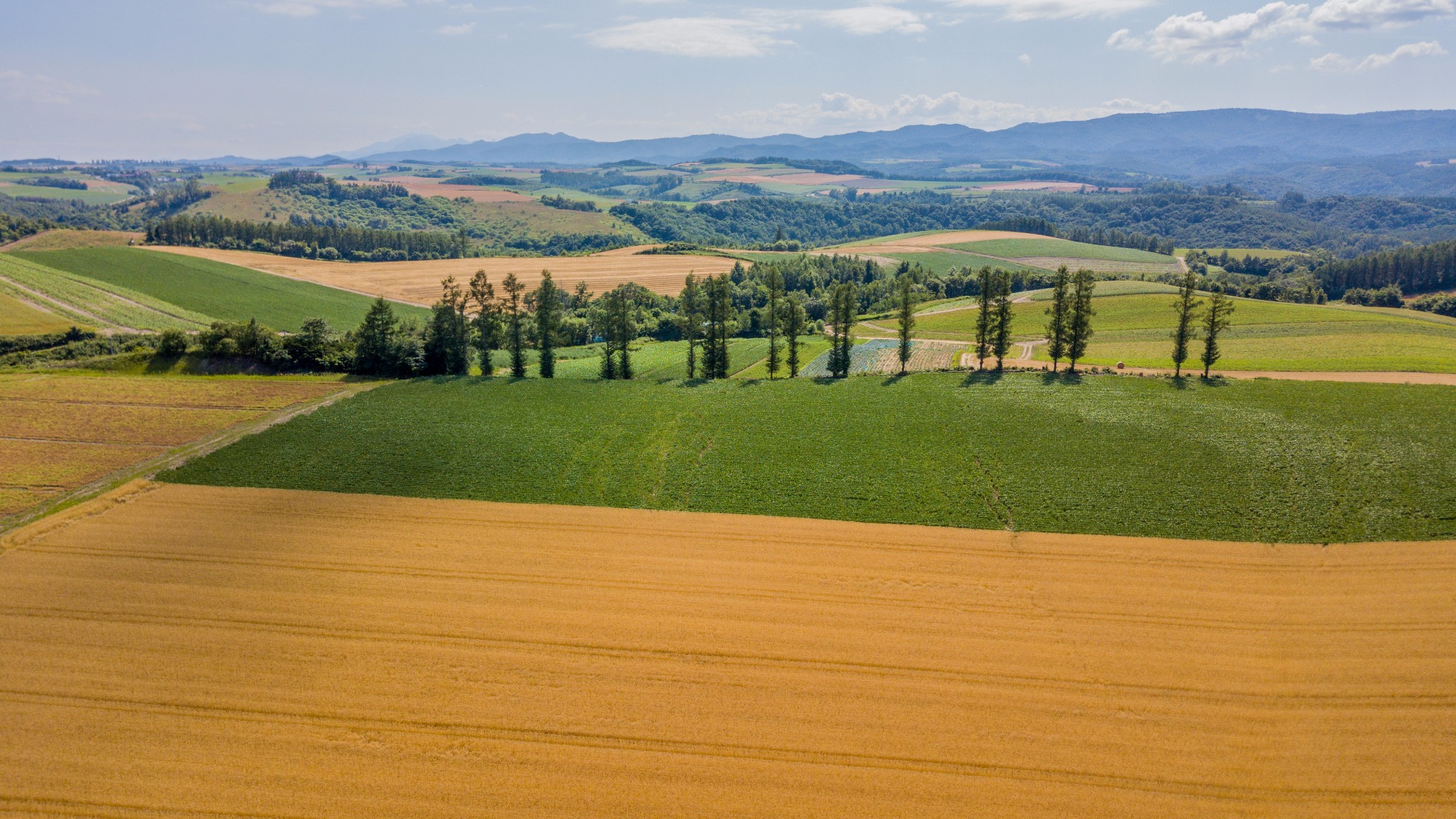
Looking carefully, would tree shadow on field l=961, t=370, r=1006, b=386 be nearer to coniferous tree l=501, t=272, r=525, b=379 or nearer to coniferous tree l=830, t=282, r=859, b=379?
coniferous tree l=830, t=282, r=859, b=379

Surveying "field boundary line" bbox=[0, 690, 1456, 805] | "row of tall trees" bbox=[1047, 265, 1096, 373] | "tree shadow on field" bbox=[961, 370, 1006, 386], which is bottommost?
"field boundary line" bbox=[0, 690, 1456, 805]

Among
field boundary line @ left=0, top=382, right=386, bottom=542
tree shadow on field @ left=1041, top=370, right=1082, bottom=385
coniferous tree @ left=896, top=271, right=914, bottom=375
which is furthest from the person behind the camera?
coniferous tree @ left=896, top=271, right=914, bottom=375

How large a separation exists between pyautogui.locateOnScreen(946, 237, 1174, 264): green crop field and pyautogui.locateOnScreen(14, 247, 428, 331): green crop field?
14083cm

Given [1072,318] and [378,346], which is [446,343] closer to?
[378,346]

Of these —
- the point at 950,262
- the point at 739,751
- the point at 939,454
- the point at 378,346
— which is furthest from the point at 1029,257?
the point at 739,751

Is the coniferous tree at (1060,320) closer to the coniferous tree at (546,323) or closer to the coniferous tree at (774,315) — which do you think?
the coniferous tree at (774,315)

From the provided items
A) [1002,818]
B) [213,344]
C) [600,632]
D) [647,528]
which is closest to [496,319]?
[213,344]

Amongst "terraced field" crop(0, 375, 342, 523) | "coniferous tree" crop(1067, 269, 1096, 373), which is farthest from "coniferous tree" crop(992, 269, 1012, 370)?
"terraced field" crop(0, 375, 342, 523)

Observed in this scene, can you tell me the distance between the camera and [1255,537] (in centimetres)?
4159

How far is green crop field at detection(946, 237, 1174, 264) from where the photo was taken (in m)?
180

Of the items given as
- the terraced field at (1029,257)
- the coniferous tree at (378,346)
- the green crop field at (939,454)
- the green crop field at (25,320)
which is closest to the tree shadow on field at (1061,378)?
the green crop field at (939,454)

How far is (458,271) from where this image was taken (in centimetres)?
15212

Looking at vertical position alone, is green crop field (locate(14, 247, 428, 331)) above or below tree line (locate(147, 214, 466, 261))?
below

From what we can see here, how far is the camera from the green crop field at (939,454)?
44.6 meters
